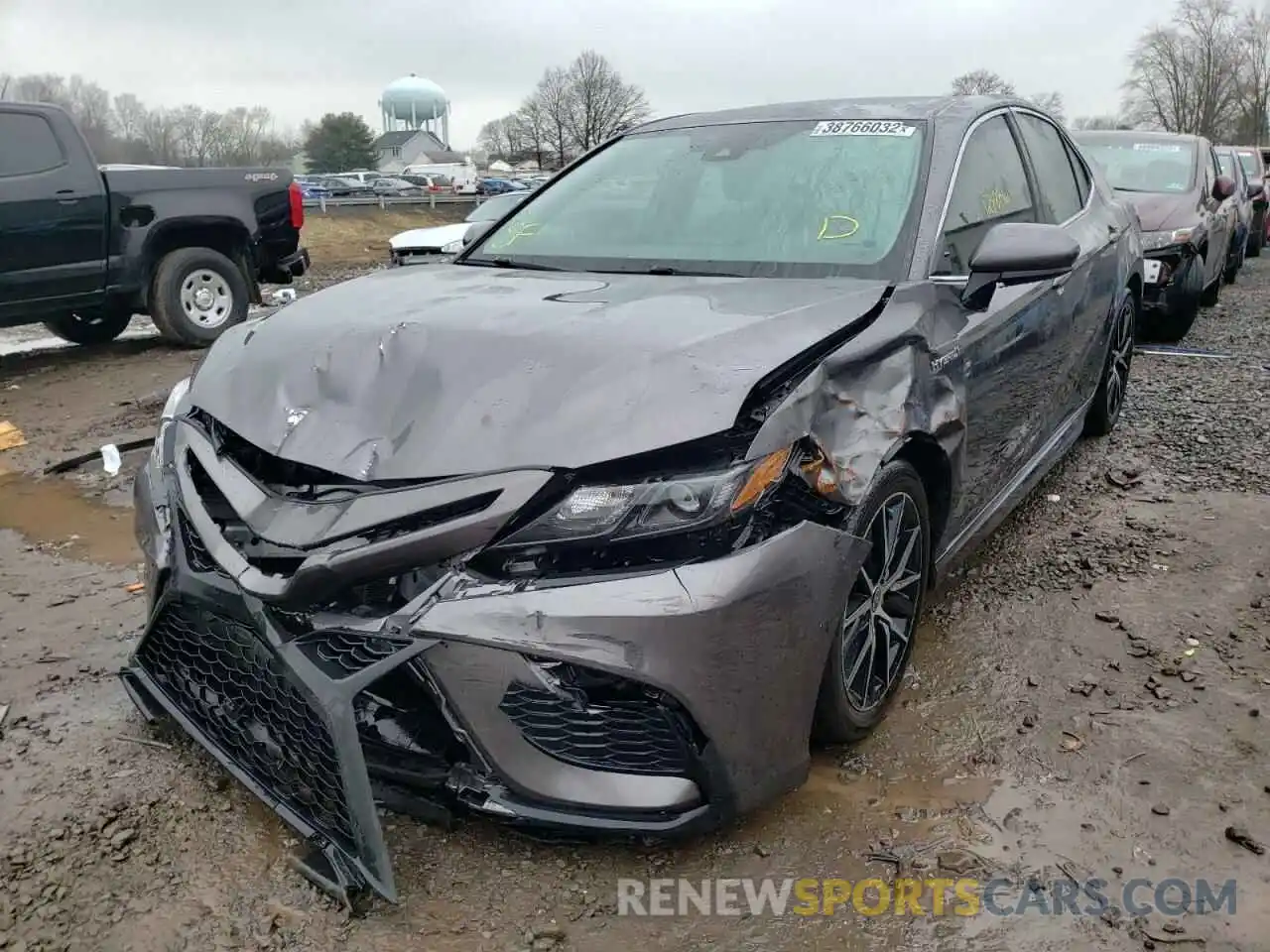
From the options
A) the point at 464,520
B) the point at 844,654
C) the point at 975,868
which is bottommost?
the point at 975,868

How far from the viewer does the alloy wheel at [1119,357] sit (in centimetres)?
493

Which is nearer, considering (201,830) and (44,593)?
(201,830)

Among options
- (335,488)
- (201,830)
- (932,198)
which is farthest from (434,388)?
(932,198)

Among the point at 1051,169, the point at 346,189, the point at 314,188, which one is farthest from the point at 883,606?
the point at 346,189

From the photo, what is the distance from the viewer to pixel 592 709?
6.50ft

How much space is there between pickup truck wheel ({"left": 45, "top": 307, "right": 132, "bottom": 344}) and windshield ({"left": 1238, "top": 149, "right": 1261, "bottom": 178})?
14.9 m

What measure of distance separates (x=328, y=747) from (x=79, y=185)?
23.0ft

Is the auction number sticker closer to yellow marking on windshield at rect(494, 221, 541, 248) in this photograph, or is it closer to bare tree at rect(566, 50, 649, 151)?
yellow marking on windshield at rect(494, 221, 541, 248)

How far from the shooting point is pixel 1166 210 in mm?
7844

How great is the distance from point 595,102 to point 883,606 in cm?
6312

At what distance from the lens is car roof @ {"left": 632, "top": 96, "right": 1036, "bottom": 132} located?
3.36m

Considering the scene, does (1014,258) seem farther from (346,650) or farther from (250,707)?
(250,707)

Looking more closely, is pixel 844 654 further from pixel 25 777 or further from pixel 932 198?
pixel 25 777

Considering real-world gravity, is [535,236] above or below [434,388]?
above
